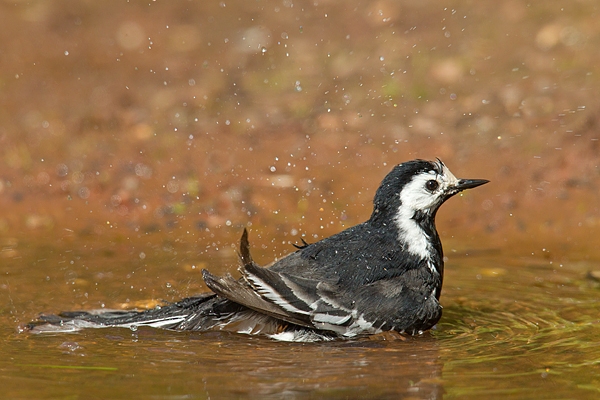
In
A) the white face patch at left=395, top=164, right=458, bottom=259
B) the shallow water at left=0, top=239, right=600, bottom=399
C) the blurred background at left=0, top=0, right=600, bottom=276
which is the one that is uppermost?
the blurred background at left=0, top=0, right=600, bottom=276

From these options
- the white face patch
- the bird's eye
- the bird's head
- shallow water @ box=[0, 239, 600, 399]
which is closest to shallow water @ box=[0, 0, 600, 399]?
shallow water @ box=[0, 239, 600, 399]

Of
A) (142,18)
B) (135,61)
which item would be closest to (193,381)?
(135,61)

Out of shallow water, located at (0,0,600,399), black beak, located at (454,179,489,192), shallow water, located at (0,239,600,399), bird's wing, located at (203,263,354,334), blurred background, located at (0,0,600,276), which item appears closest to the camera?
shallow water, located at (0,239,600,399)

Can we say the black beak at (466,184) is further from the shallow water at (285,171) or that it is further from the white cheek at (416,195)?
the shallow water at (285,171)

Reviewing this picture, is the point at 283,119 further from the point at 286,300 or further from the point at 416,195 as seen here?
the point at 286,300

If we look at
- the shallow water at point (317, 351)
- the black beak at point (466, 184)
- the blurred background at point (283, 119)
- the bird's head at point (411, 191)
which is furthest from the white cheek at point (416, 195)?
the blurred background at point (283, 119)

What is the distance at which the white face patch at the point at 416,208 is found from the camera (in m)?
6.68

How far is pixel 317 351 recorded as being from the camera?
600cm

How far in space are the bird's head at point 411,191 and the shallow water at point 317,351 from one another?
91cm

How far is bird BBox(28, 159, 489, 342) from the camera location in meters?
6.27

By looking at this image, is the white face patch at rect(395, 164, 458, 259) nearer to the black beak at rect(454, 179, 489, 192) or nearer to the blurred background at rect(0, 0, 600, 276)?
the black beak at rect(454, 179, 489, 192)

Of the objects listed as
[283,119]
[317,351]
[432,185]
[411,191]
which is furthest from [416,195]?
[283,119]

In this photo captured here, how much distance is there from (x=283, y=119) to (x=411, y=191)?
514 centimetres

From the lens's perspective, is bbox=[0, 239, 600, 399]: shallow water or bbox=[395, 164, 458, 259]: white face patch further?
bbox=[395, 164, 458, 259]: white face patch
